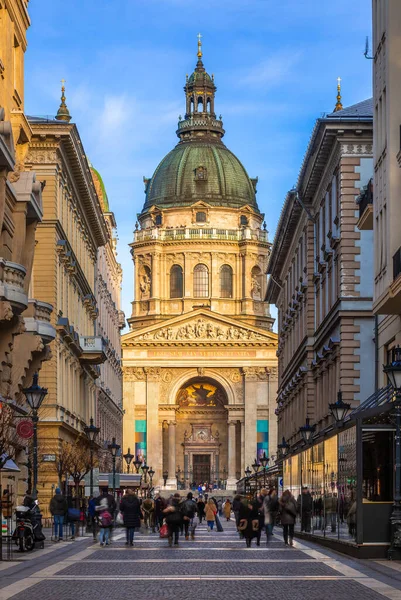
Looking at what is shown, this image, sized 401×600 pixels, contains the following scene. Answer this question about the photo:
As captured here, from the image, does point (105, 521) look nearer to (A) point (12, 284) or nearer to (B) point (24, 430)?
(B) point (24, 430)

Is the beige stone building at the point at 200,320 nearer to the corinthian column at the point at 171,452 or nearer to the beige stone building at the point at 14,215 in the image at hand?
the corinthian column at the point at 171,452

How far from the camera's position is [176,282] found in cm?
16362

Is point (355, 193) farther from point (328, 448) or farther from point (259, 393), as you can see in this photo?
point (259, 393)

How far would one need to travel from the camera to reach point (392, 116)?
34.9 meters

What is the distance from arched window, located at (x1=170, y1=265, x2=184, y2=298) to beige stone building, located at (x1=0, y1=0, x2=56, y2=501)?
120932 millimetres

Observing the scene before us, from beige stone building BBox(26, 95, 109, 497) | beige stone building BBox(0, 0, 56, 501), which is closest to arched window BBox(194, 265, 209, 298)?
beige stone building BBox(26, 95, 109, 497)

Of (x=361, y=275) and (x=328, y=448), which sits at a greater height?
(x=361, y=275)

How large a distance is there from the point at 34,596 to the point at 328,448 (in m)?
15.4

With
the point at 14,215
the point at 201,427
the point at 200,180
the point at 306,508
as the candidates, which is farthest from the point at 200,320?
the point at 14,215

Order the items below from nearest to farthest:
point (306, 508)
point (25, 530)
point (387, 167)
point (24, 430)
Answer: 1. point (25, 530)
2. point (24, 430)
3. point (387, 167)
4. point (306, 508)

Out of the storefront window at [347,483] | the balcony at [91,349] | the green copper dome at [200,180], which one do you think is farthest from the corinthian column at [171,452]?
the storefront window at [347,483]

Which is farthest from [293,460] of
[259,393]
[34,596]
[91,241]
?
[259,393]

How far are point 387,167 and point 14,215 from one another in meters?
9.44

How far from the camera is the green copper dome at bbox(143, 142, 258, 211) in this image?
167125 millimetres
